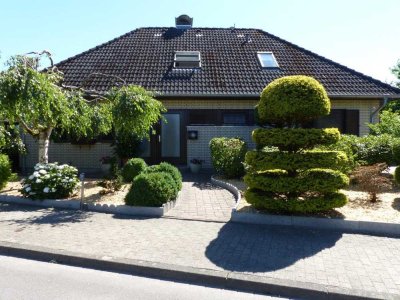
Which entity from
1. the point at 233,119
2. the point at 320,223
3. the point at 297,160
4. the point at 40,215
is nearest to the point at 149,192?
the point at 40,215

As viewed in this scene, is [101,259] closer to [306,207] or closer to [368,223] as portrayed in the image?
[306,207]

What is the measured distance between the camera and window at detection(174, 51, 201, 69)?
49.6ft

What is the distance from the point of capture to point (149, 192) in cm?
735

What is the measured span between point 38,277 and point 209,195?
5.20m

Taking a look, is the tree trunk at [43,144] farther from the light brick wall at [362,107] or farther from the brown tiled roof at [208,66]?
the light brick wall at [362,107]

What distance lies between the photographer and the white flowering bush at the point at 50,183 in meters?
8.14

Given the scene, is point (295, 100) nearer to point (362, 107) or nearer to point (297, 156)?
point (297, 156)

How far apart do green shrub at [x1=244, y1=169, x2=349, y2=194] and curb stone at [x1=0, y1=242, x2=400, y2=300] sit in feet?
8.68

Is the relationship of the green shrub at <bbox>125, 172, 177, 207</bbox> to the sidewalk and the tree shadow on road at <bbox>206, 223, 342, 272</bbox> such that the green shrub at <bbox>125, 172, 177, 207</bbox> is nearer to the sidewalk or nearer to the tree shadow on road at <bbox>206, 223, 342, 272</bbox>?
the sidewalk

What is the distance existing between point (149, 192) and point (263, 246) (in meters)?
2.80

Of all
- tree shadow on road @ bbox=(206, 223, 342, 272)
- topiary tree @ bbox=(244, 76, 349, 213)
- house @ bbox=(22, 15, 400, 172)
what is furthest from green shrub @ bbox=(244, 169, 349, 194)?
house @ bbox=(22, 15, 400, 172)

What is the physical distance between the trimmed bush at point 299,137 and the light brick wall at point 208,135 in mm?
6672

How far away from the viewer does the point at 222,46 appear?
16766mm

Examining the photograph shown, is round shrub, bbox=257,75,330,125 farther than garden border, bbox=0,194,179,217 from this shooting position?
No
